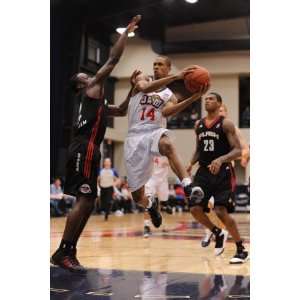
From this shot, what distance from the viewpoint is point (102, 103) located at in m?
4.57

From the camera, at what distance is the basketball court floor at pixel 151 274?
11.8ft

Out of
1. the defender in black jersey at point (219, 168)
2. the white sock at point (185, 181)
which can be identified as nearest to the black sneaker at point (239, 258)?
the defender in black jersey at point (219, 168)

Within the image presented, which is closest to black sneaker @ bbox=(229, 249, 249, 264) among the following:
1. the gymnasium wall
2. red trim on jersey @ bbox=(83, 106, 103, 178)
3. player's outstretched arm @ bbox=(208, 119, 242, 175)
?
player's outstretched arm @ bbox=(208, 119, 242, 175)

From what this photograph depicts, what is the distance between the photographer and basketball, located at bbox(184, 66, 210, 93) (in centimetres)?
437

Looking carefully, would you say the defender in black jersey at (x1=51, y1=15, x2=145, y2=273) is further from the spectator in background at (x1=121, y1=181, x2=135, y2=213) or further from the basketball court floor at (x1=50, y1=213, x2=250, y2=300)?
the spectator in background at (x1=121, y1=181, x2=135, y2=213)

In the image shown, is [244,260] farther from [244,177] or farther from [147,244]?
[244,177]

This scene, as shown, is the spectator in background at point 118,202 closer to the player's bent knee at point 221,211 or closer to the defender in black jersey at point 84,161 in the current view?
the player's bent knee at point 221,211

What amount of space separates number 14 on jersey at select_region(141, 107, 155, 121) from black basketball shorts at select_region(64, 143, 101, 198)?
1.87ft

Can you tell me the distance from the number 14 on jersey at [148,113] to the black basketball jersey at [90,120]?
1.28ft
